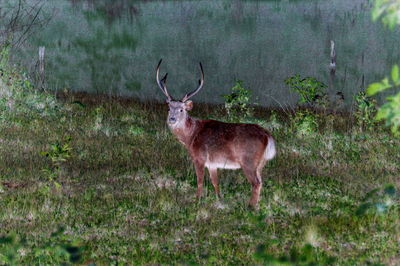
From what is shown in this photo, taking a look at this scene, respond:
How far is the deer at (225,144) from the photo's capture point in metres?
9.34

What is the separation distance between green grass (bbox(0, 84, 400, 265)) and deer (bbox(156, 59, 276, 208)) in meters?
0.43

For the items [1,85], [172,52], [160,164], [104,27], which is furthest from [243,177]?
[104,27]

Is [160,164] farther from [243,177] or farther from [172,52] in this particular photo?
[172,52]

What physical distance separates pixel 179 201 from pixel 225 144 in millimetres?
977

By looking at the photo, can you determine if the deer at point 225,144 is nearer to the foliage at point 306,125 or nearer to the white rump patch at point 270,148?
the white rump patch at point 270,148

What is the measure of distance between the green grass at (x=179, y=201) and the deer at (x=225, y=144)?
43cm

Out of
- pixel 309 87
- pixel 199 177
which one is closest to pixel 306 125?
pixel 309 87

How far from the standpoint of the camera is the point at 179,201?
31.5ft

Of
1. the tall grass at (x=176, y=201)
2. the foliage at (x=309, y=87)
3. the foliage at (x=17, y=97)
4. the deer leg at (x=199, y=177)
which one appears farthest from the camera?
the foliage at (x=17, y=97)

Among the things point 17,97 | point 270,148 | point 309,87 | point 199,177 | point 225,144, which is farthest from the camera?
point 17,97

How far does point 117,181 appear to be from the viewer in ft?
36.0

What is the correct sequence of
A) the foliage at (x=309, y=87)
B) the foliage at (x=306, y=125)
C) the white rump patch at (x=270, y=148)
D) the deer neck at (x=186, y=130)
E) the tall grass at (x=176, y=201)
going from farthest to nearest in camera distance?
the foliage at (x=309, y=87) < the foliage at (x=306, y=125) < the deer neck at (x=186, y=130) < the white rump patch at (x=270, y=148) < the tall grass at (x=176, y=201)

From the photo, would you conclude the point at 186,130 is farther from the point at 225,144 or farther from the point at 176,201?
the point at 176,201

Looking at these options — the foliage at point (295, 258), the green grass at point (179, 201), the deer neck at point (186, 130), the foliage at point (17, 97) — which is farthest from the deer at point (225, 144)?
the foliage at point (17, 97)
